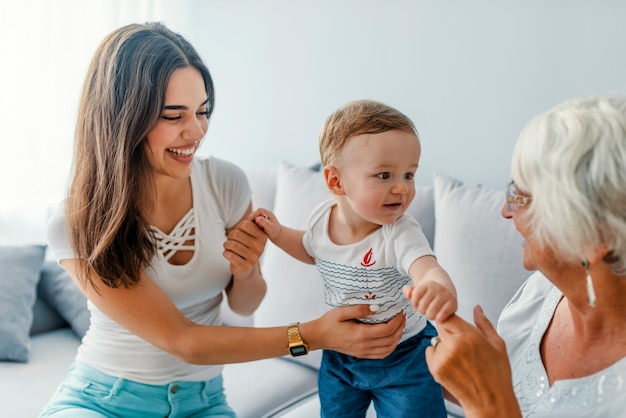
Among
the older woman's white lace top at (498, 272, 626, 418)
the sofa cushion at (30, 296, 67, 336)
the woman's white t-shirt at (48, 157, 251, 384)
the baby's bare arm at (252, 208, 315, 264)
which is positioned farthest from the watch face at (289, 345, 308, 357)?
the sofa cushion at (30, 296, 67, 336)

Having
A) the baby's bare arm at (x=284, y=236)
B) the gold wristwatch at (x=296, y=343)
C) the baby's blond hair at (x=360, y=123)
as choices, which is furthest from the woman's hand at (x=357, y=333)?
the baby's blond hair at (x=360, y=123)

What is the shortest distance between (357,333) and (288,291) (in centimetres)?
96

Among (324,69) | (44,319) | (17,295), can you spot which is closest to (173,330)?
(17,295)

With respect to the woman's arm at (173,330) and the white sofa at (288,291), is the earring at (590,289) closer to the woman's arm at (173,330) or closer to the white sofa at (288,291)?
the woman's arm at (173,330)

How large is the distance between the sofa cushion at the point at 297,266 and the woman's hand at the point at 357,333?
2.65 feet

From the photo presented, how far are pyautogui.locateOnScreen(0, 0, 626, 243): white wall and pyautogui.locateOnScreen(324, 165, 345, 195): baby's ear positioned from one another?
3.66ft

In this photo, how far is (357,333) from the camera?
1422 millimetres

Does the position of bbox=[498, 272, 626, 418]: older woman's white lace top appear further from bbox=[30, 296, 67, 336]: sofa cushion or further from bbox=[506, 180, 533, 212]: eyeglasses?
bbox=[30, 296, 67, 336]: sofa cushion

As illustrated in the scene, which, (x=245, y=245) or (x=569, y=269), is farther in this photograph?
(x=245, y=245)

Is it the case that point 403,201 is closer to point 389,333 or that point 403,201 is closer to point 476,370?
point 389,333

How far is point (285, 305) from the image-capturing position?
237 cm

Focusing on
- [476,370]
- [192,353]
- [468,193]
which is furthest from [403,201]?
[468,193]

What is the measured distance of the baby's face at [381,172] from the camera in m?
1.35

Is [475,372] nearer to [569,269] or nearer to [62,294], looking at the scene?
[569,269]
